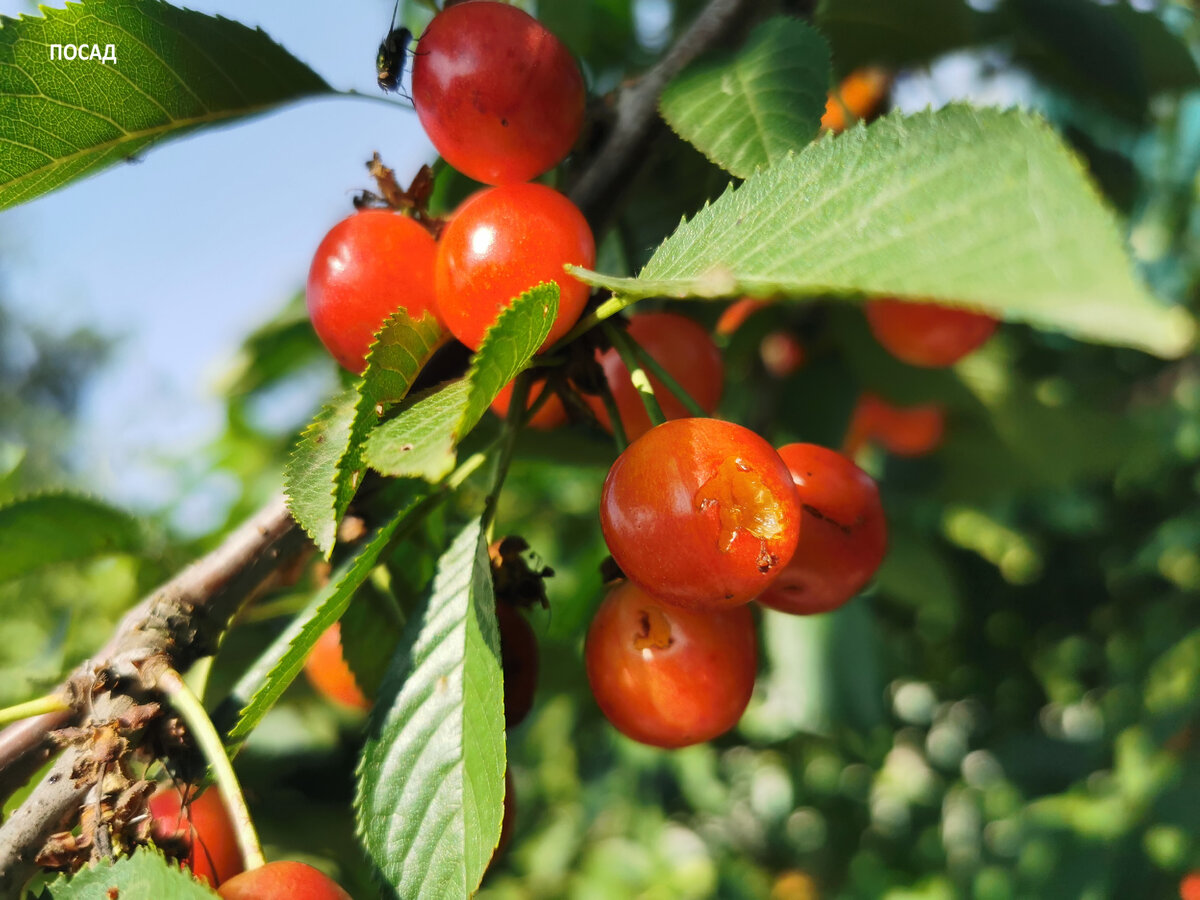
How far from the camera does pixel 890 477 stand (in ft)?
5.95

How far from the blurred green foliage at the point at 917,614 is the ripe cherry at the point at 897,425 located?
0.07 meters

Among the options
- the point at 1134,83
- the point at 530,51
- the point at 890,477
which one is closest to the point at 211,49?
the point at 530,51

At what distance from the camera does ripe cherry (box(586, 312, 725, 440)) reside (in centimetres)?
77

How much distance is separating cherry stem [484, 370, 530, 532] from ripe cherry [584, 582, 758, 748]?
0.13m

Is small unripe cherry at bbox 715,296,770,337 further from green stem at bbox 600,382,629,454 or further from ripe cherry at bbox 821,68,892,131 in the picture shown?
green stem at bbox 600,382,629,454

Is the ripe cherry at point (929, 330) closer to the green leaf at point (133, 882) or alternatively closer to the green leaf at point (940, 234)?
the green leaf at point (940, 234)

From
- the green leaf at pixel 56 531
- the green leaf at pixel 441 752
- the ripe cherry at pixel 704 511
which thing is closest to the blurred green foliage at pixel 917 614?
the green leaf at pixel 56 531

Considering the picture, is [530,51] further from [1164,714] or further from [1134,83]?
[1164,714]

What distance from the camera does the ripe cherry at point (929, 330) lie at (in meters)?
1.12

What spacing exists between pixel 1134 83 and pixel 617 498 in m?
1.11

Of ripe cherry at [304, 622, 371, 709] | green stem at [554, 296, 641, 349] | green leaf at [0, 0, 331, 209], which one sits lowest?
ripe cherry at [304, 622, 371, 709]

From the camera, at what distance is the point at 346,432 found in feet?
1.99

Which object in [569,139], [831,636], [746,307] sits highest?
[569,139]

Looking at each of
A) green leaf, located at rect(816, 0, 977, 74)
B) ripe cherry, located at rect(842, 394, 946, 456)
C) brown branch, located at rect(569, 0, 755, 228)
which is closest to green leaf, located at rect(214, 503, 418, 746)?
brown branch, located at rect(569, 0, 755, 228)
